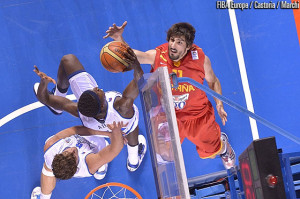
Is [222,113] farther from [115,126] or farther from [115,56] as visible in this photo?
[115,56]

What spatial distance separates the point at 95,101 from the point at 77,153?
0.89 meters

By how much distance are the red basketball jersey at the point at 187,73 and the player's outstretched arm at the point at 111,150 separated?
0.81 meters

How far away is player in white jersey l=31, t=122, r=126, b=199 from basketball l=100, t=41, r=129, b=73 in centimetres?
68

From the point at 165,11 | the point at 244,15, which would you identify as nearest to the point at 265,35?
the point at 244,15

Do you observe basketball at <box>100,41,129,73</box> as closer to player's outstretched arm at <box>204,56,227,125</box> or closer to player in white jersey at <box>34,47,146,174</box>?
player in white jersey at <box>34,47,146,174</box>

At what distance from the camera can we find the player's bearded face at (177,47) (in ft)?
13.9

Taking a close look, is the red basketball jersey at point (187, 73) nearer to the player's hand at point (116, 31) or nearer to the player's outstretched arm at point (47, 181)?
the player's hand at point (116, 31)

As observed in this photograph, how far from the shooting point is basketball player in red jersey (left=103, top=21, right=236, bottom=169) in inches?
168

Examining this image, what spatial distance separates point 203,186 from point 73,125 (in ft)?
6.94

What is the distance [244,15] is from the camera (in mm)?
5676

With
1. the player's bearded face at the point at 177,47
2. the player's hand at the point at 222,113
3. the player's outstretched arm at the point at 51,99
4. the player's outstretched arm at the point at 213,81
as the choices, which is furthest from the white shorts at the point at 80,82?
the player's hand at the point at 222,113

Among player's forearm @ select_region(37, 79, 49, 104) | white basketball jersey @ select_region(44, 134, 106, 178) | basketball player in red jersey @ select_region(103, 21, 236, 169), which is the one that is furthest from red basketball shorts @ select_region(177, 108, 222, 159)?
player's forearm @ select_region(37, 79, 49, 104)

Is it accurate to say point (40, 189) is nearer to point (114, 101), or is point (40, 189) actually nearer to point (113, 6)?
point (114, 101)

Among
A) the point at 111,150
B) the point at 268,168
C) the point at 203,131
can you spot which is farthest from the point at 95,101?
the point at 268,168
